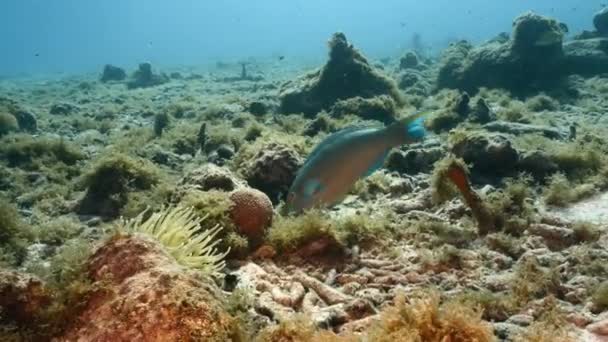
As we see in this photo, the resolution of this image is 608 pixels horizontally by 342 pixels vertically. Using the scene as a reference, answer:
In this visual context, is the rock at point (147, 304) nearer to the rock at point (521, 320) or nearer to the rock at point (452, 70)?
Answer: the rock at point (521, 320)

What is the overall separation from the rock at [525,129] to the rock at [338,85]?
187 inches

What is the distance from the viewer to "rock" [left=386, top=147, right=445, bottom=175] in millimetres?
9023

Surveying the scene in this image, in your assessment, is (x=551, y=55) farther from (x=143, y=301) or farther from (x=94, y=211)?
A: (x=143, y=301)

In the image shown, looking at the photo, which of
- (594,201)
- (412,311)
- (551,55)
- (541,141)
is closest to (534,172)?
(594,201)

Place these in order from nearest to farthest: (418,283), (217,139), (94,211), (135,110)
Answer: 1. (418,283)
2. (94,211)
3. (217,139)
4. (135,110)

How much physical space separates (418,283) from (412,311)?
1.60 metres

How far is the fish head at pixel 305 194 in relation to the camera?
206 inches

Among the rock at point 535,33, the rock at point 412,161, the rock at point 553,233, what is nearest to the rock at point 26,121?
the rock at point 412,161

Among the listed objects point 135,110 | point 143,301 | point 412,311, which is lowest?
point 135,110

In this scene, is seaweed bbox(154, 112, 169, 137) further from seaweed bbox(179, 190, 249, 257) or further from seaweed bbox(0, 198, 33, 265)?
seaweed bbox(179, 190, 249, 257)

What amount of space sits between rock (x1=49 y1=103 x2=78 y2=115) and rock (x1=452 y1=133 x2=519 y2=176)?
17060 millimetres

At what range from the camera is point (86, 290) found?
301cm

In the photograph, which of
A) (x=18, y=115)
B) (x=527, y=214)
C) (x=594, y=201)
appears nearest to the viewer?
(x=527, y=214)

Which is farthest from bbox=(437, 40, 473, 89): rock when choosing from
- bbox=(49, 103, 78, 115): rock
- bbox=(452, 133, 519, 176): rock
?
bbox=(49, 103, 78, 115): rock
